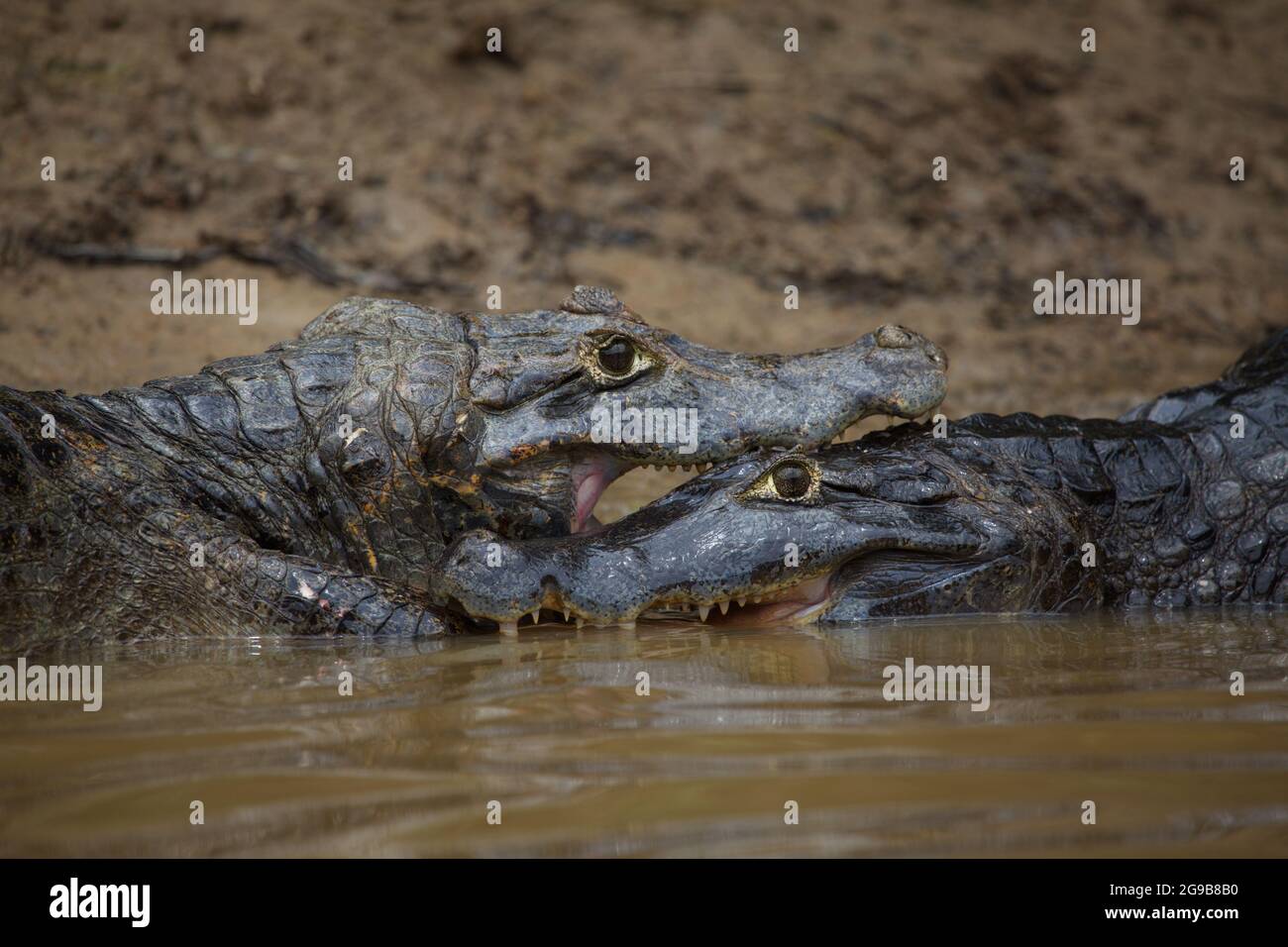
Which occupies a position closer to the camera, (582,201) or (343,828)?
(343,828)

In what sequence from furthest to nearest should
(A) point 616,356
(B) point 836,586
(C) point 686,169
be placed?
(C) point 686,169 < (A) point 616,356 < (B) point 836,586

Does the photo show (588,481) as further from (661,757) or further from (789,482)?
(661,757)

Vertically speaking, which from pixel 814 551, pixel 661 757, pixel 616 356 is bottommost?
pixel 661 757

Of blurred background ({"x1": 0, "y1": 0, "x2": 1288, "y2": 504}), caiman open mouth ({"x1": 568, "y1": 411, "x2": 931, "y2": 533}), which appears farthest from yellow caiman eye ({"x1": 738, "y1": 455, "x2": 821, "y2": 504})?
blurred background ({"x1": 0, "y1": 0, "x2": 1288, "y2": 504})

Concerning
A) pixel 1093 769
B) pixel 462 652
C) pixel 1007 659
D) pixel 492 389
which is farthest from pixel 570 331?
pixel 1093 769

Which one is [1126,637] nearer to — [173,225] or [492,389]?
[492,389]

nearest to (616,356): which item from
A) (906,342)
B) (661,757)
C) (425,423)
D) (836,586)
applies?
(425,423)
